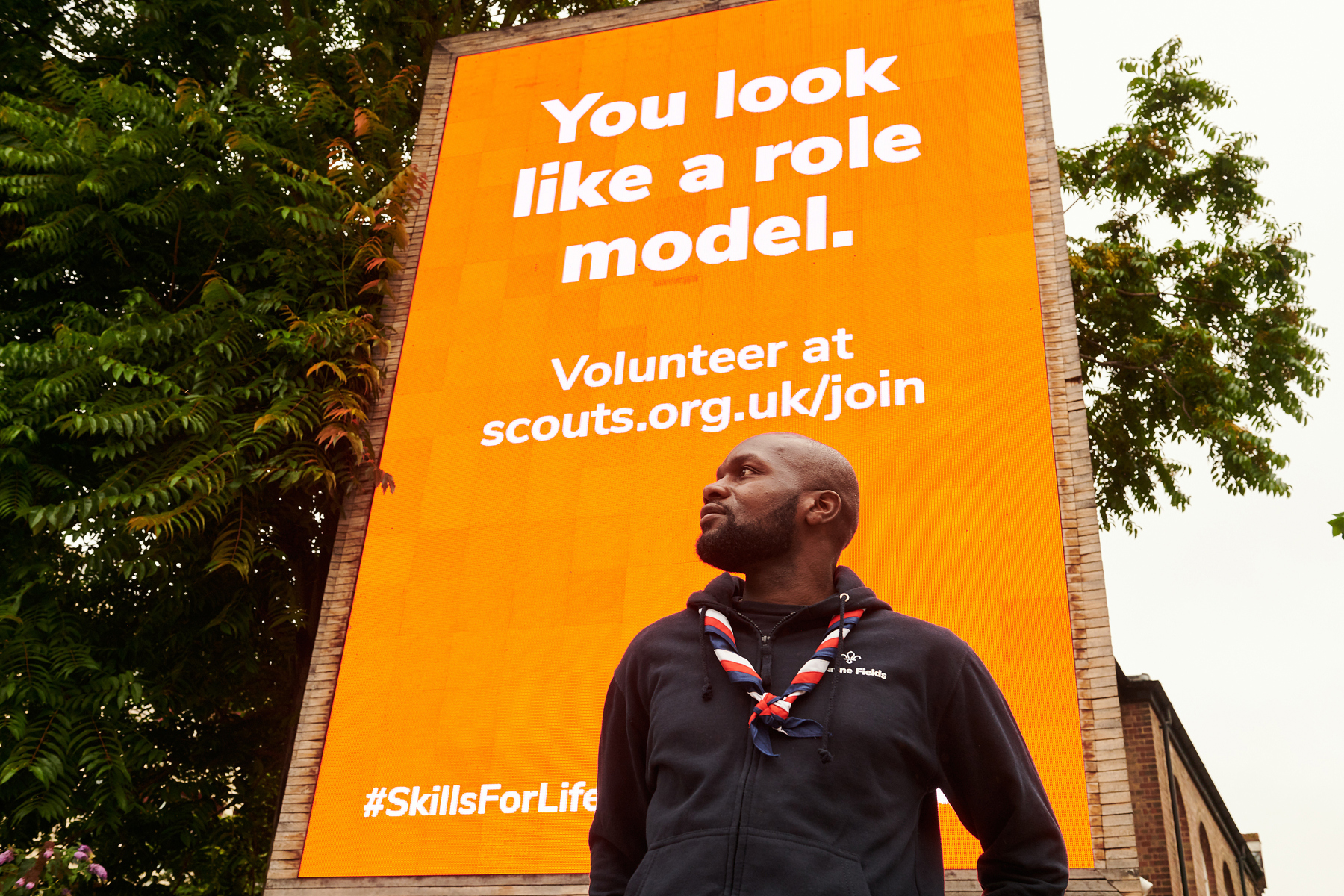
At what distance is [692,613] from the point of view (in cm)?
303

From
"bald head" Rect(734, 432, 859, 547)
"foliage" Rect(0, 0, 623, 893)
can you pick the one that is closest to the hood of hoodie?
"bald head" Rect(734, 432, 859, 547)

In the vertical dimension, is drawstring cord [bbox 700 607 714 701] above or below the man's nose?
below

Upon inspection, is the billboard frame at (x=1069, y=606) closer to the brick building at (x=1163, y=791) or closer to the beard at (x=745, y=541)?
the beard at (x=745, y=541)

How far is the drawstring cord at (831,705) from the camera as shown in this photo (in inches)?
101

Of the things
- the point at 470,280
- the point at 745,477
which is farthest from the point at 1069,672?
the point at 470,280

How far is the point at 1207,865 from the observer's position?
22109 mm

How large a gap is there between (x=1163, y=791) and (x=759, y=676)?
57.6 ft

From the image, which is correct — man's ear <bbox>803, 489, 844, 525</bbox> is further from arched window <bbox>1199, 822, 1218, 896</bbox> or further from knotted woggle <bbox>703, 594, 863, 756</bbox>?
arched window <bbox>1199, 822, 1218, 896</bbox>

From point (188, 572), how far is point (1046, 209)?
7709mm

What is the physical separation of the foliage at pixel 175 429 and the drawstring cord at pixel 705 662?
7.04 m

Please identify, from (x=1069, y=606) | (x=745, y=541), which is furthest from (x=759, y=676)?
(x=1069, y=606)

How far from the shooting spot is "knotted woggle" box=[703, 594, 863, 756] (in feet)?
8.52

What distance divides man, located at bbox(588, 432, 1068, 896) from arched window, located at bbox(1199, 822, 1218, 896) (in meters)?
20.9

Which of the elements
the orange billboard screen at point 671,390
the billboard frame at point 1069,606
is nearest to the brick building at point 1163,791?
the billboard frame at point 1069,606
